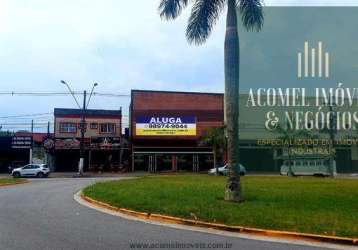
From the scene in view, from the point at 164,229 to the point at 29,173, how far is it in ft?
149

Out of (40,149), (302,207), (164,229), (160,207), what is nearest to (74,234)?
(164,229)

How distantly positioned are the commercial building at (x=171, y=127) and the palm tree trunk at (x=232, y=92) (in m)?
45.5

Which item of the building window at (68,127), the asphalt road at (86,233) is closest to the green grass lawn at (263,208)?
the asphalt road at (86,233)

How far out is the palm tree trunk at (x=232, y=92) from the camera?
20.7 meters

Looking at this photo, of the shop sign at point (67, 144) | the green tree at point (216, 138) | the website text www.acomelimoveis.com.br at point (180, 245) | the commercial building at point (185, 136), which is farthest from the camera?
the shop sign at point (67, 144)

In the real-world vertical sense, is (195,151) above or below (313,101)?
below

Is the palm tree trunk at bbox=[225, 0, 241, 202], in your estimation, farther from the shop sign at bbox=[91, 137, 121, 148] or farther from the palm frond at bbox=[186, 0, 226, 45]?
the shop sign at bbox=[91, 137, 121, 148]

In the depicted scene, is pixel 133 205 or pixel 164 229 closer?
pixel 164 229

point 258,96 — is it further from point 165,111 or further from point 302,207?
point 302,207

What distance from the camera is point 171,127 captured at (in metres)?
68.6

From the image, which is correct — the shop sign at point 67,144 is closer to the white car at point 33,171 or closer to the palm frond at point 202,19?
the white car at point 33,171

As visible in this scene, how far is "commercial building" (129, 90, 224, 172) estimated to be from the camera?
221 ft

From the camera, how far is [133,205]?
1908cm

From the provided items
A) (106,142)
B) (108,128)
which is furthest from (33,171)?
(108,128)
